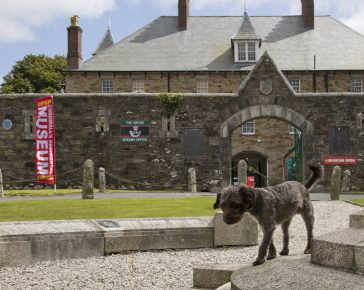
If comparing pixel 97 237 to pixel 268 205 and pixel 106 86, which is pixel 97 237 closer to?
pixel 268 205

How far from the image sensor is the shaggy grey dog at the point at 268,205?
15.1 feet

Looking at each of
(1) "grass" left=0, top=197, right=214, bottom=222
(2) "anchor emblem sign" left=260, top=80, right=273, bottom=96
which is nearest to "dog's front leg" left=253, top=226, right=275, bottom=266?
(1) "grass" left=0, top=197, right=214, bottom=222

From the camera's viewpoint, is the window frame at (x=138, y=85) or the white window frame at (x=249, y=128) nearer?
the window frame at (x=138, y=85)

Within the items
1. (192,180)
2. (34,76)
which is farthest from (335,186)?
(34,76)

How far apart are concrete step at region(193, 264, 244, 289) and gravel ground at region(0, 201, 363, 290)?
0.65 m

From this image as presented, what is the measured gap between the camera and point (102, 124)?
Answer: 2402 cm

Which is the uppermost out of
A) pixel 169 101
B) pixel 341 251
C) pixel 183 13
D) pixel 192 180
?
pixel 183 13

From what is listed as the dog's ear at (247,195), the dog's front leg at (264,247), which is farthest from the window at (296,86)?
the dog's ear at (247,195)

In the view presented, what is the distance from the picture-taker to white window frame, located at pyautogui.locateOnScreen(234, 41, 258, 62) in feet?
116

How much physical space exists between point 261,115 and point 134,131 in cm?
604

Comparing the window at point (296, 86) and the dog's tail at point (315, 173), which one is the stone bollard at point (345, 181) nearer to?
the window at point (296, 86)

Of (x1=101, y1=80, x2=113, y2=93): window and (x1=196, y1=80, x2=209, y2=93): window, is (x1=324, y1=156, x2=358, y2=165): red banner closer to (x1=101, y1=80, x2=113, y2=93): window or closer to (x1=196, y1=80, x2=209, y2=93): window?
(x1=196, y1=80, x2=209, y2=93): window

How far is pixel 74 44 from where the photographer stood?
35406 mm

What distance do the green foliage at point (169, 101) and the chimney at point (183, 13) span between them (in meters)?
16.1
